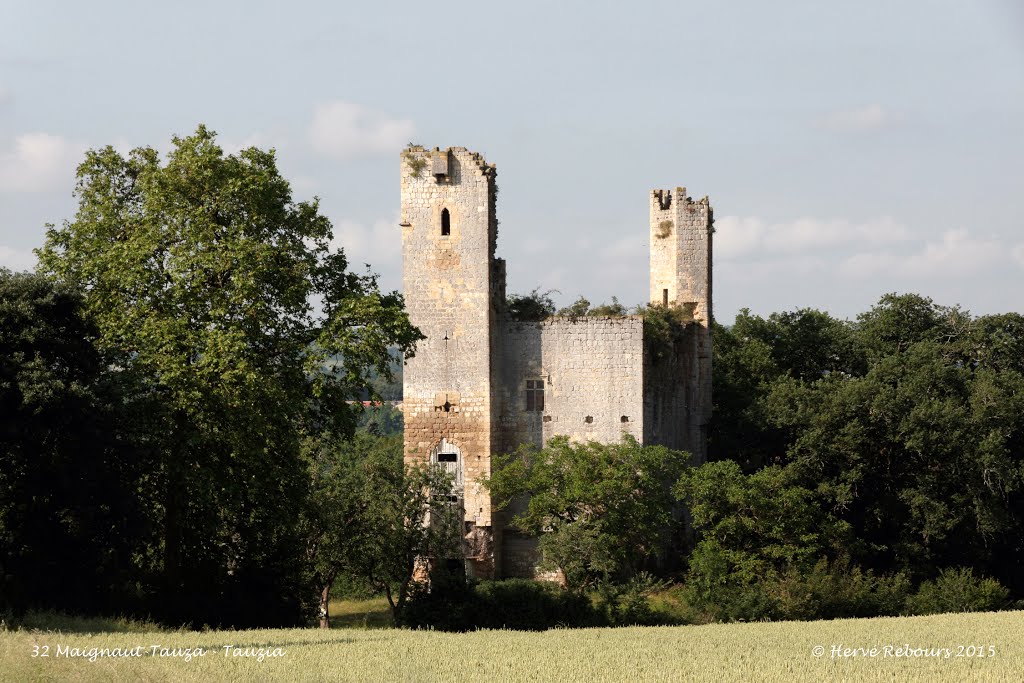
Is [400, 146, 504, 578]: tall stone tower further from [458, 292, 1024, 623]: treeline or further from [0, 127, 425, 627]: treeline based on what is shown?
[0, 127, 425, 627]: treeline

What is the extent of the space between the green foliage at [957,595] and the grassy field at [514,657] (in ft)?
31.8

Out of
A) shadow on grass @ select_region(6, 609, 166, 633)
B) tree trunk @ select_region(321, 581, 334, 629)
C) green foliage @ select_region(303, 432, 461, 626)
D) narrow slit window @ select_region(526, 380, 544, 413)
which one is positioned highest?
narrow slit window @ select_region(526, 380, 544, 413)

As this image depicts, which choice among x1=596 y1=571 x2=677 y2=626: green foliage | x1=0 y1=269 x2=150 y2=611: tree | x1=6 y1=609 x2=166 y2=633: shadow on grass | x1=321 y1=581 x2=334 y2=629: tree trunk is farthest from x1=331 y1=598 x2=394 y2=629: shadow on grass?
x1=6 y1=609 x2=166 y2=633: shadow on grass

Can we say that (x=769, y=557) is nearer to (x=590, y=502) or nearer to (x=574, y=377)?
(x=590, y=502)

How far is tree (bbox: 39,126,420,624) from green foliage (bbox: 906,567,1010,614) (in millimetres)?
17116

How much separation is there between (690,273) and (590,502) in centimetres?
1163

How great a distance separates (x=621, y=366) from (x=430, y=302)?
550 centimetres

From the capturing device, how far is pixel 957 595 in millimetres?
41062

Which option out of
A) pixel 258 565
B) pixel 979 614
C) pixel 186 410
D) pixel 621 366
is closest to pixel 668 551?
pixel 621 366

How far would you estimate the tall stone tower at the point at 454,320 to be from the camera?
3931 centimetres

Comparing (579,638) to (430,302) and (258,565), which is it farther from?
(430,302)

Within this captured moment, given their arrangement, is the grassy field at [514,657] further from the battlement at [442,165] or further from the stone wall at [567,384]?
the battlement at [442,165]

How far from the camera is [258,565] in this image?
33.7 m

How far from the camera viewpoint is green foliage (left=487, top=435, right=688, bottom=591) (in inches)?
1478
